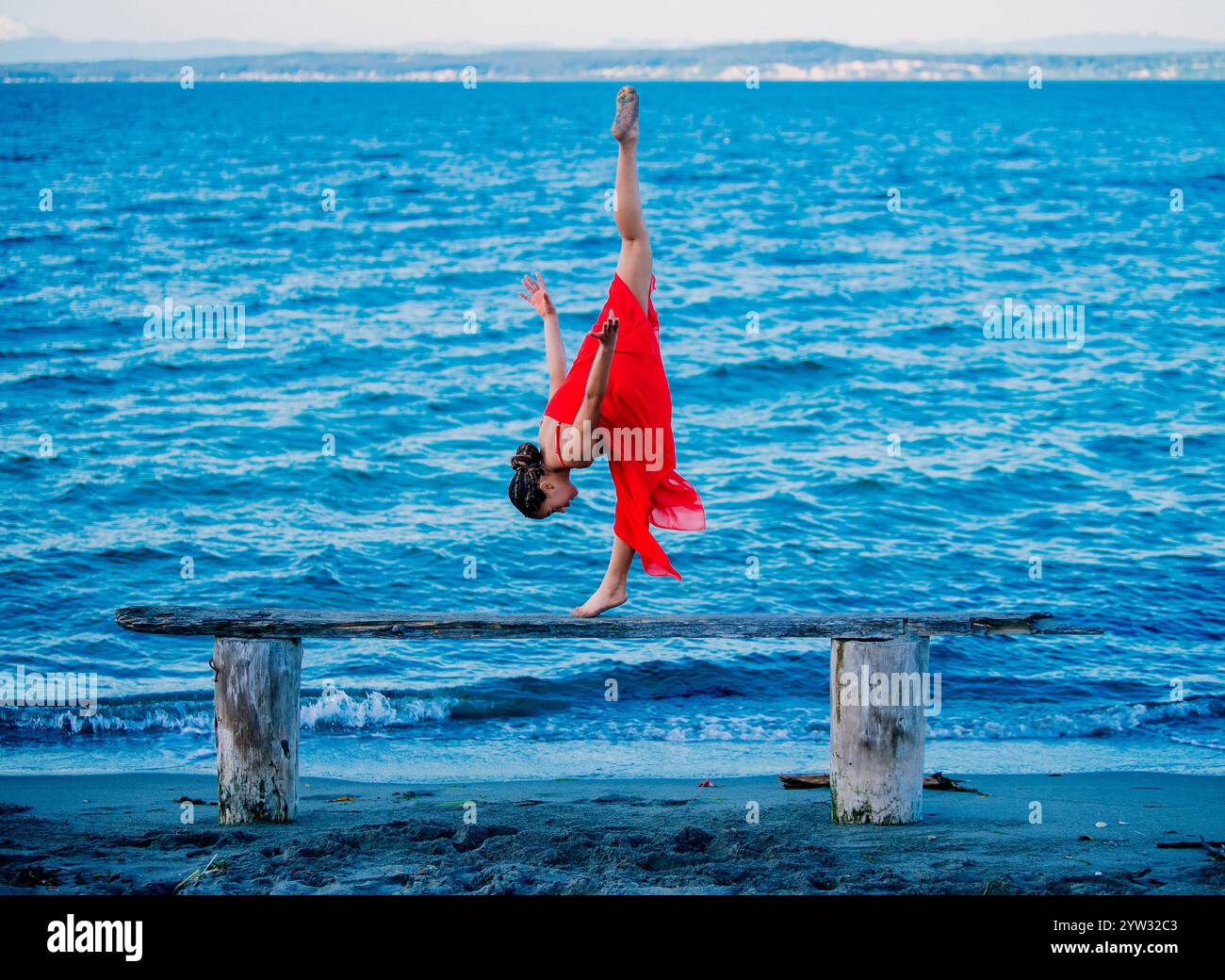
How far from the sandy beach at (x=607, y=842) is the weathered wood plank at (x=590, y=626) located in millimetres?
931

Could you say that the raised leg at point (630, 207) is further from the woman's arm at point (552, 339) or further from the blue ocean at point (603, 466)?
the blue ocean at point (603, 466)

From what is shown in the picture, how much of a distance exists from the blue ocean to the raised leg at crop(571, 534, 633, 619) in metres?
2.27

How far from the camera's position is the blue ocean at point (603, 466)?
9.92m

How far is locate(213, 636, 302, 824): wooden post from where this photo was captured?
631 centimetres

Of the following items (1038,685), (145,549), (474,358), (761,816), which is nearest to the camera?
(761,816)

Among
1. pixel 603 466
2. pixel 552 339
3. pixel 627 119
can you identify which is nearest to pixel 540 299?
pixel 552 339

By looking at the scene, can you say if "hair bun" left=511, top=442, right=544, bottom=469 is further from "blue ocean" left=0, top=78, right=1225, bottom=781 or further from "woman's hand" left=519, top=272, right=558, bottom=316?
"blue ocean" left=0, top=78, right=1225, bottom=781

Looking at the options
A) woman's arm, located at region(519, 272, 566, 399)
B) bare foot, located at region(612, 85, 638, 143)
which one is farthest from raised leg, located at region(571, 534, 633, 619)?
bare foot, located at region(612, 85, 638, 143)

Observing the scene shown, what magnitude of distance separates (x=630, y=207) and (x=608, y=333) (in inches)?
22.8

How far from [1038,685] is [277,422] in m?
12.2

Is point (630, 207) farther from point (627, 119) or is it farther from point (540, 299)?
point (540, 299)

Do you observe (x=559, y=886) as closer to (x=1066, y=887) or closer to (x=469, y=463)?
(x=1066, y=887)
